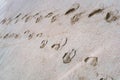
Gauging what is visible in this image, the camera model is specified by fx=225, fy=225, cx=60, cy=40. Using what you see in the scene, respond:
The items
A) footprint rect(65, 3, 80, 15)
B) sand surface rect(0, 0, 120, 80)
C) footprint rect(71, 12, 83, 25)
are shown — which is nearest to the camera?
sand surface rect(0, 0, 120, 80)

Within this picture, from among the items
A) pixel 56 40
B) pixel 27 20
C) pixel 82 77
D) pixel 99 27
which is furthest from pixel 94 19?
pixel 27 20

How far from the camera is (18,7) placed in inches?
116

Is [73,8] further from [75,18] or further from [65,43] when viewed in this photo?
[65,43]

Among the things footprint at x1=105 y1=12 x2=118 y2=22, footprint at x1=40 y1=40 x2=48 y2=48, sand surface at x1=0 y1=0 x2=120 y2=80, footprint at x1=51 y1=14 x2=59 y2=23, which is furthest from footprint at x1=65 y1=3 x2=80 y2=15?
footprint at x1=105 y1=12 x2=118 y2=22

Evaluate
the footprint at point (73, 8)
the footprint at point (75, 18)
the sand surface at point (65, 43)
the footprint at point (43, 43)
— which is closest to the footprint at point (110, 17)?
the sand surface at point (65, 43)

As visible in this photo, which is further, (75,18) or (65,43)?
(75,18)

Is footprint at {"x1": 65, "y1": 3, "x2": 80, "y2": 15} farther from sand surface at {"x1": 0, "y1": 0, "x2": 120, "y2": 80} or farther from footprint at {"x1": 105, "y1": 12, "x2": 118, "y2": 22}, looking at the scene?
footprint at {"x1": 105, "y1": 12, "x2": 118, "y2": 22}

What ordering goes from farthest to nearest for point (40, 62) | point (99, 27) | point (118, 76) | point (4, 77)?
point (4, 77)
point (40, 62)
point (99, 27)
point (118, 76)

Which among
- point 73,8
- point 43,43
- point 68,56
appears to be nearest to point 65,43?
point 68,56

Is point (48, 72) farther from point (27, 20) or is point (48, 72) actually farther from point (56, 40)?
point (27, 20)

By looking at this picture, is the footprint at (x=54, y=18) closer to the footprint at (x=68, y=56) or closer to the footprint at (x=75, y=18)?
the footprint at (x=75, y=18)

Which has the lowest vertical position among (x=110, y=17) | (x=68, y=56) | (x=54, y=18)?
(x=68, y=56)

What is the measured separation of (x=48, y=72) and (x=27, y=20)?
1066mm

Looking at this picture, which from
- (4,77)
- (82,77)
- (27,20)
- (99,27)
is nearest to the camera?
(82,77)
